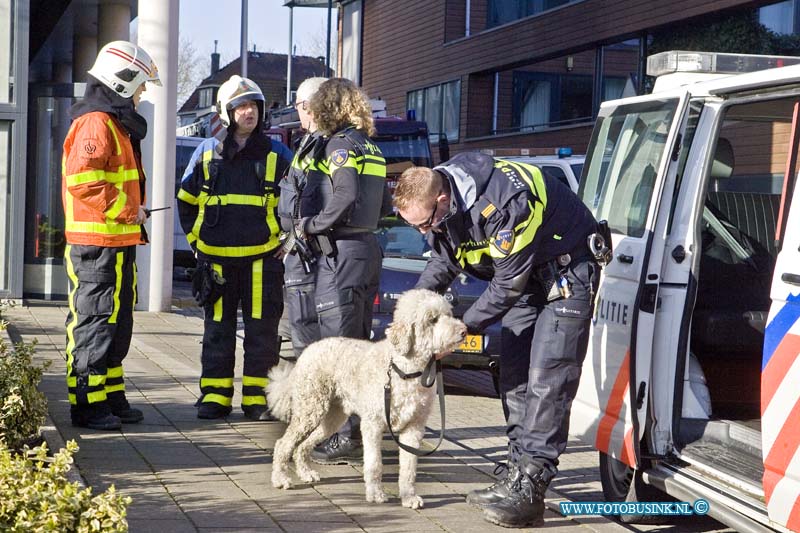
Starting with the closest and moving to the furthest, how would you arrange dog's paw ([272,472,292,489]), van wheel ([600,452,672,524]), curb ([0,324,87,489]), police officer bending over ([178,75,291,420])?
curb ([0,324,87,489]) < van wheel ([600,452,672,524]) < dog's paw ([272,472,292,489]) < police officer bending over ([178,75,291,420])

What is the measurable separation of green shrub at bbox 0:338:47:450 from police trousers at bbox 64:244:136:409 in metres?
0.98

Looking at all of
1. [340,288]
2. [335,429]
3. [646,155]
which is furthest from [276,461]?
[646,155]

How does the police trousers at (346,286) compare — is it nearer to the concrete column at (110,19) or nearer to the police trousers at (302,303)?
the police trousers at (302,303)

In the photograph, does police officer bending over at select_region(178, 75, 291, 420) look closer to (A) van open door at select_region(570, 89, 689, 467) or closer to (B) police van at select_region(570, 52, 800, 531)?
(B) police van at select_region(570, 52, 800, 531)

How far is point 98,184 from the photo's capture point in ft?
21.6

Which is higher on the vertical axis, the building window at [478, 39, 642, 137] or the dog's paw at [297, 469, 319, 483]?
the building window at [478, 39, 642, 137]

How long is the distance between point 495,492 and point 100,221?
9.77ft

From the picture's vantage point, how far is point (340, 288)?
618 centimetres

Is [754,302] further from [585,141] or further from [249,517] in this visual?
[585,141]

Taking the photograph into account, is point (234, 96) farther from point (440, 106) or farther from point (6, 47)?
point (440, 106)

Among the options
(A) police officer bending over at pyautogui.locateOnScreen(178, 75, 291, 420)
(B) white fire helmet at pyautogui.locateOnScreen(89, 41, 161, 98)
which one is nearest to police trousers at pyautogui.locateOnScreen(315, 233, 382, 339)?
(A) police officer bending over at pyautogui.locateOnScreen(178, 75, 291, 420)

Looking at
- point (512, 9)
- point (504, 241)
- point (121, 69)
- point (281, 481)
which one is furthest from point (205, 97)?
point (504, 241)

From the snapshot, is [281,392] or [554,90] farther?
[554,90]

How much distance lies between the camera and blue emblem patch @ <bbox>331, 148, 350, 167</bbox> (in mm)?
6098
